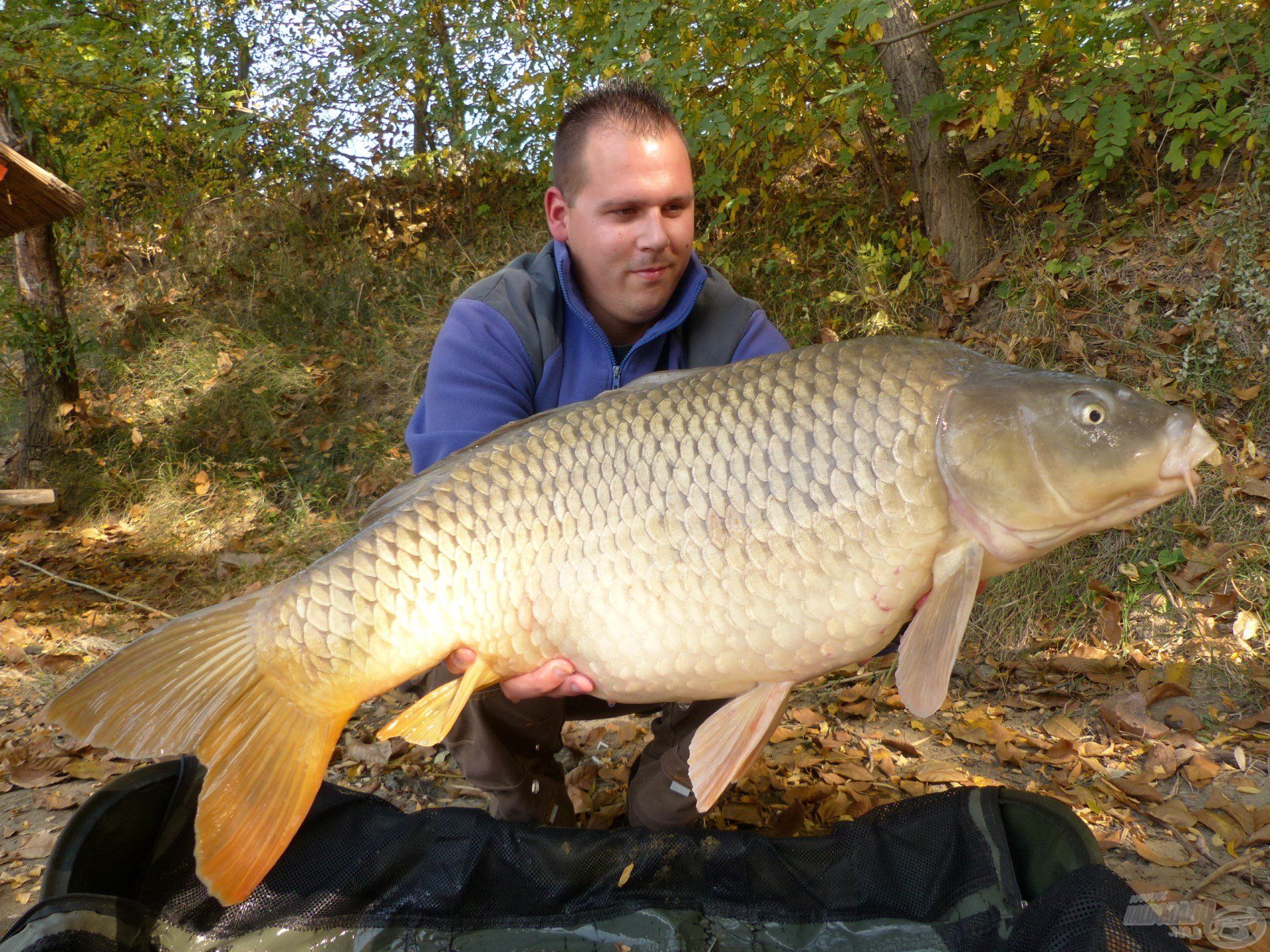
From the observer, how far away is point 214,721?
1.20 metres

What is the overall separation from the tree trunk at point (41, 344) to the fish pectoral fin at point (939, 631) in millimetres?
4637

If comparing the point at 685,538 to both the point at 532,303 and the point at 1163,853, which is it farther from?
the point at 1163,853

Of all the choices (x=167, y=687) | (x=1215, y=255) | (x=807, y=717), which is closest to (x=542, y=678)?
(x=167, y=687)

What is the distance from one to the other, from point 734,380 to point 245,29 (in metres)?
5.90

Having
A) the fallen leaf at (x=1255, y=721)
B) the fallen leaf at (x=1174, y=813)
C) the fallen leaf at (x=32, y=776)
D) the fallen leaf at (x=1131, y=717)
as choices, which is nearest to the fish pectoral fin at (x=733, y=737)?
the fallen leaf at (x=1174, y=813)

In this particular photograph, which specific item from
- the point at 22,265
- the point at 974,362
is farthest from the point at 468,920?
the point at 22,265

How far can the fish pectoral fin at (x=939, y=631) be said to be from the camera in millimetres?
1076

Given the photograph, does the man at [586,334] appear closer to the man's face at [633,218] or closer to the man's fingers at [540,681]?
the man's face at [633,218]

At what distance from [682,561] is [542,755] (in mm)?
771

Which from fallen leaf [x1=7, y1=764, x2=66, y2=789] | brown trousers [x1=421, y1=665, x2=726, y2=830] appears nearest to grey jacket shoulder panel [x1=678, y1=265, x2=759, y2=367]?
brown trousers [x1=421, y1=665, x2=726, y2=830]

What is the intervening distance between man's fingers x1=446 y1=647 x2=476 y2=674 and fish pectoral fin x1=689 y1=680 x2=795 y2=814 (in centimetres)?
33

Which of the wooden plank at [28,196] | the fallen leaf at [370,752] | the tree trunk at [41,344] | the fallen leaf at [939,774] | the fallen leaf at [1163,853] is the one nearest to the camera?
the fallen leaf at [1163,853]

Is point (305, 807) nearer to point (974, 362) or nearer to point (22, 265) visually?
point (974, 362)

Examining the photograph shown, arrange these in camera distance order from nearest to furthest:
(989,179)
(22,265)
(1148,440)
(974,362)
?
(1148,440)
(974,362)
(989,179)
(22,265)
